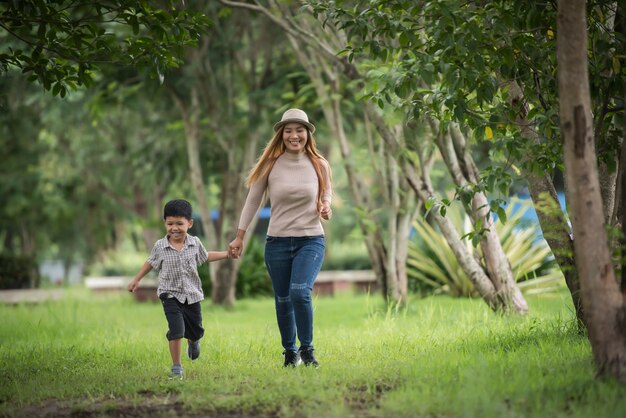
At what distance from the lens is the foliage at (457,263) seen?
590 inches

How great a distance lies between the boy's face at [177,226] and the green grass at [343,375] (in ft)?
3.51

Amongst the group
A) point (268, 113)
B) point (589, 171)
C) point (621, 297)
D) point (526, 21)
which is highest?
point (268, 113)

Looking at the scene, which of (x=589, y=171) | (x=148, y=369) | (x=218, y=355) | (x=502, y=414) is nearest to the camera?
(x=502, y=414)

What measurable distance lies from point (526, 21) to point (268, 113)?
10.7 m

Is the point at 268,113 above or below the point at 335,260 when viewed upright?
above

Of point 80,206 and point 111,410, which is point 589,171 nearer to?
point 111,410

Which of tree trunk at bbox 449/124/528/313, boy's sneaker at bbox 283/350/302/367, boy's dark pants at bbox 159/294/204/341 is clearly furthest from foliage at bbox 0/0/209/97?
tree trunk at bbox 449/124/528/313

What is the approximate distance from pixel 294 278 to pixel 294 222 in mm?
446

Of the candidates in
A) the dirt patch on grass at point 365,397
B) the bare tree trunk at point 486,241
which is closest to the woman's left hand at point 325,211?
the dirt patch on grass at point 365,397

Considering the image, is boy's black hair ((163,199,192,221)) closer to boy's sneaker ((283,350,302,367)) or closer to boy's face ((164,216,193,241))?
boy's face ((164,216,193,241))

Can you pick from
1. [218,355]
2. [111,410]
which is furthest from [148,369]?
[111,410]

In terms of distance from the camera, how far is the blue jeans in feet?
22.0

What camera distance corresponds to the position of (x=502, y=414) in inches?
186

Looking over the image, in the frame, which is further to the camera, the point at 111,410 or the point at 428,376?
the point at 428,376
